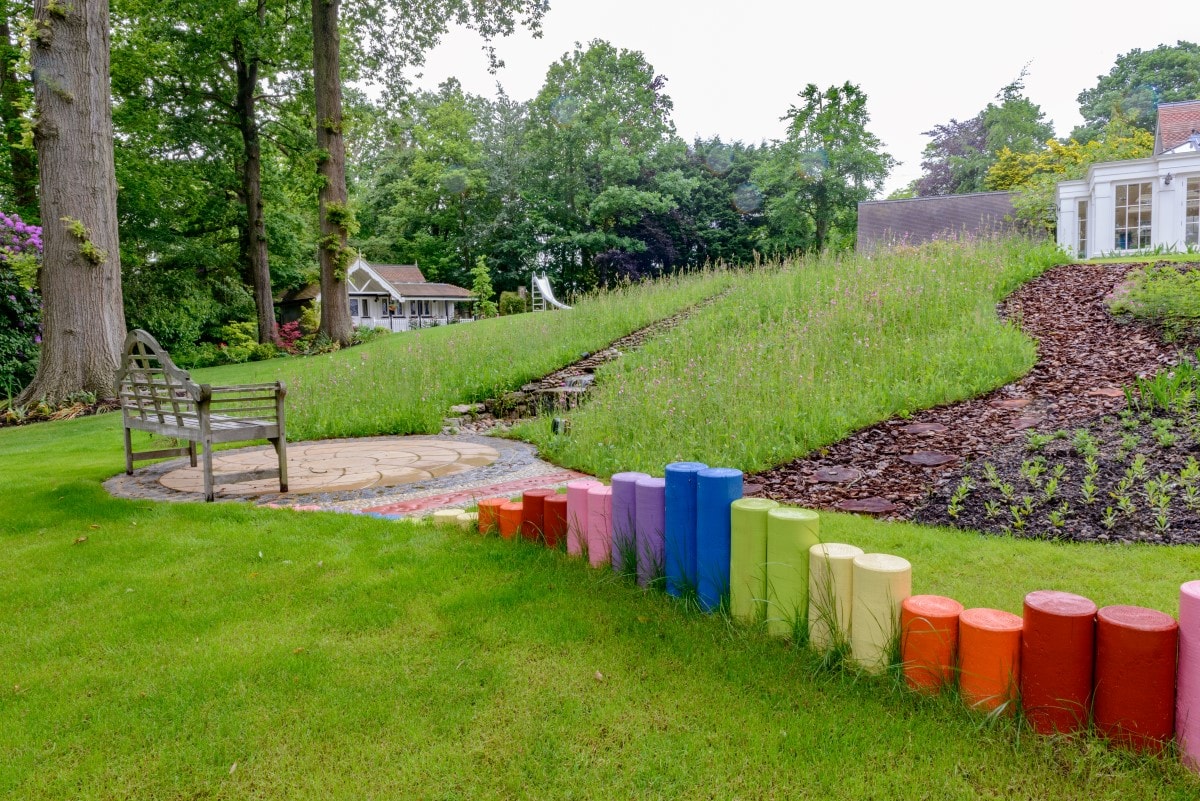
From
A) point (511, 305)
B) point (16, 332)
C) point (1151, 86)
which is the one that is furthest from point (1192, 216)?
point (1151, 86)

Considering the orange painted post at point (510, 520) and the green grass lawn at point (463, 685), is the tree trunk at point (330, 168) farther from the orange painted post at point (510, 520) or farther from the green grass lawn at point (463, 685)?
the orange painted post at point (510, 520)

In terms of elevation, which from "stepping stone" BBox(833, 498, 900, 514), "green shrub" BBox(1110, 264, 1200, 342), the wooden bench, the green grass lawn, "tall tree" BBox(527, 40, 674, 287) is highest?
"tall tree" BBox(527, 40, 674, 287)

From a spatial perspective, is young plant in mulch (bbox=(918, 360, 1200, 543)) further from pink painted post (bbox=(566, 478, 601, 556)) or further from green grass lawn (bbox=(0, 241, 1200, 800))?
pink painted post (bbox=(566, 478, 601, 556))

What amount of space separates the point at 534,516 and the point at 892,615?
171cm

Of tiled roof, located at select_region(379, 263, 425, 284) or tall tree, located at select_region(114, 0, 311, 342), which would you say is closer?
tall tree, located at select_region(114, 0, 311, 342)

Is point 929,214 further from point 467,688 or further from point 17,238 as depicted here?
point 467,688

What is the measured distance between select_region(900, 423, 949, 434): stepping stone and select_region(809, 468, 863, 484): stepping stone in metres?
0.89

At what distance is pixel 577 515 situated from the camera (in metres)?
3.04

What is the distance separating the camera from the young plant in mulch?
332 cm

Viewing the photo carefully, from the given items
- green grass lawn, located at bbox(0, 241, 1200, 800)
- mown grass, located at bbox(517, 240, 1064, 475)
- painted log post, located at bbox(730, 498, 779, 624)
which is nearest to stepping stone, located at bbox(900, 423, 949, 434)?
mown grass, located at bbox(517, 240, 1064, 475)

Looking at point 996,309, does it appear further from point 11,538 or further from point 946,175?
point 946,175

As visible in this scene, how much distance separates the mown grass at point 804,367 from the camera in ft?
17.9

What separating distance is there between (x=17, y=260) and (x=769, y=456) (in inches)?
417

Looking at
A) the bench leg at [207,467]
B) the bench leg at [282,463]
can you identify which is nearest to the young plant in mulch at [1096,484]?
the bench leg at [282,463]
